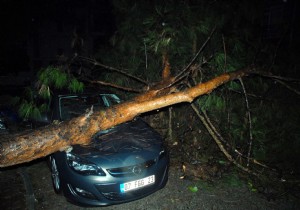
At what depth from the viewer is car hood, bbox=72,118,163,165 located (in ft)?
10.5

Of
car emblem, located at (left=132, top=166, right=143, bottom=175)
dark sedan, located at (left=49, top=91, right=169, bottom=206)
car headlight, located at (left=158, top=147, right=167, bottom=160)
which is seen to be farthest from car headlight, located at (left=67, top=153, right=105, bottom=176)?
car headlight, located at (left=158, top=147, right=167, bottom=160)

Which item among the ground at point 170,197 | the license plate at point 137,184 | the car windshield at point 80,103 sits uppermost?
the car windshield at point 80,103

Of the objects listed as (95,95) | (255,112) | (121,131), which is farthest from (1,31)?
(255,112)

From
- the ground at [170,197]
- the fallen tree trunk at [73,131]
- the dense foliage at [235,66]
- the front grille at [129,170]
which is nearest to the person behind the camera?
the fallen tree trunk at [73,131]

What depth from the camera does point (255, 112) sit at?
4.91m

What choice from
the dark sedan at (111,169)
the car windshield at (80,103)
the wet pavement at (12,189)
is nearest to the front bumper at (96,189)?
the dark sedan at (111,169)

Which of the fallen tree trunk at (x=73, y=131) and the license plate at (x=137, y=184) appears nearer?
the fallen tree trunk at (x=73, y=131)

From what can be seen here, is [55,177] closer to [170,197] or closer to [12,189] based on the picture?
[12,189]

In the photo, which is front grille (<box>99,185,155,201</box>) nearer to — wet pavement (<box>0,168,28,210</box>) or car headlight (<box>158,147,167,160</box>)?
car headlight (<box>158,147,167,160</box>)

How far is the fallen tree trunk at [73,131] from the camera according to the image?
2.97 m

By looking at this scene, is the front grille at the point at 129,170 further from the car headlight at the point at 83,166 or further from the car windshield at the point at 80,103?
the car windshield at the point at 80,103

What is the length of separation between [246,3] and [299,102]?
240cm

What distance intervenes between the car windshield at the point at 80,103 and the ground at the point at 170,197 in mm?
1286

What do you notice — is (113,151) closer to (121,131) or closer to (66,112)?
(121,131)
